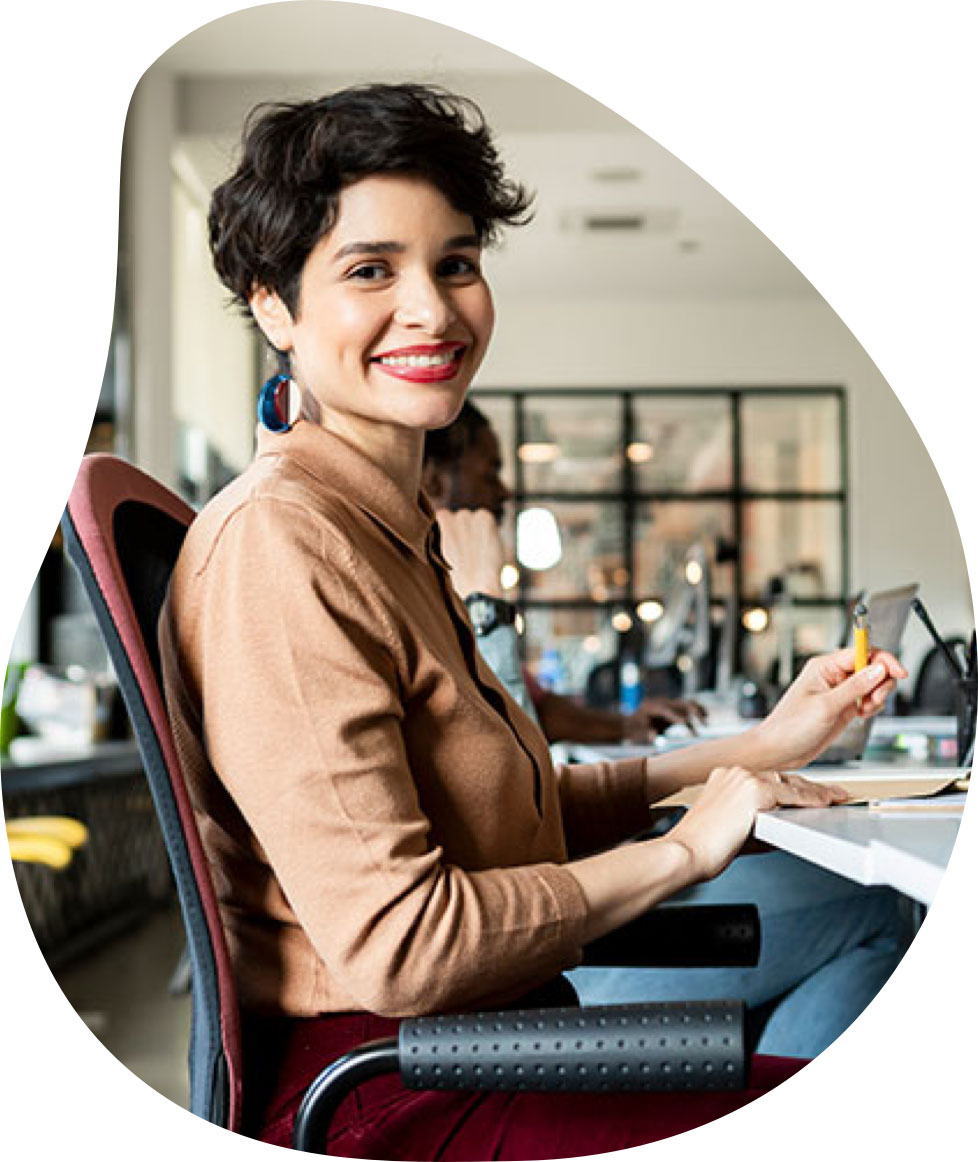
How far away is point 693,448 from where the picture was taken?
36.3 ft

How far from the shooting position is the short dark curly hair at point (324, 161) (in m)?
1.08

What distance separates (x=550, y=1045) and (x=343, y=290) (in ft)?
1.68

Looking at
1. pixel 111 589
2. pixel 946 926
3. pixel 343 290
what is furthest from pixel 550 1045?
pixel 343 290

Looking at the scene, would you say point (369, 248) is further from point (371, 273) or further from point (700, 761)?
point (700, 761)

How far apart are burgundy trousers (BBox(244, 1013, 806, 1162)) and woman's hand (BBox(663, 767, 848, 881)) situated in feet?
0.49

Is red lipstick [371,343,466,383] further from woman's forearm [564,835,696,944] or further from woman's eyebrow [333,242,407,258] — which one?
woman's forearm [564,835,696,944]

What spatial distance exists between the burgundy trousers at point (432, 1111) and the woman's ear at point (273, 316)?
0.47 metres

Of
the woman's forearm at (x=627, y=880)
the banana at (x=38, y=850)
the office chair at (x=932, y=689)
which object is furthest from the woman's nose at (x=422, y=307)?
the banana at (x=38, y=850)

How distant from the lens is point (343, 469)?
1.14 metres

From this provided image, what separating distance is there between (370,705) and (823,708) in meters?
0.56

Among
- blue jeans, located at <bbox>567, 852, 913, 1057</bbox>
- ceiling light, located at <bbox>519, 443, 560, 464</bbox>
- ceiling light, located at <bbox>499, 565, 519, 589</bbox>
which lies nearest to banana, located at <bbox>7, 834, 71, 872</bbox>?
ceiling light, located at <bbox>499, 565, 519, 589</bbox>

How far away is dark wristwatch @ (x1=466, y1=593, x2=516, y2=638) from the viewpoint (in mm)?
2232

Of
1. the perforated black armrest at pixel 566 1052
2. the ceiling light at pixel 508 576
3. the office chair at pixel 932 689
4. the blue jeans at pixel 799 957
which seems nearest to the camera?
the perforated black armrest at pixel 566 1052

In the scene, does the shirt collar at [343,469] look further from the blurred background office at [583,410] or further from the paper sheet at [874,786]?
the paper sheet at [874,786]
